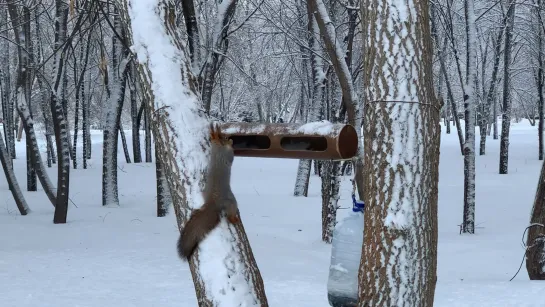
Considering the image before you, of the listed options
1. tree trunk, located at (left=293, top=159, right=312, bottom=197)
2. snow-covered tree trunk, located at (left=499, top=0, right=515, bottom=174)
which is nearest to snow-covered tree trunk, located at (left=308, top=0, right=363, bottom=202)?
tree trunk, located at (left=293, top=159, right=312, bottom=197)

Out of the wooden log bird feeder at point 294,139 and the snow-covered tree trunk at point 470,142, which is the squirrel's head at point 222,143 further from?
the snow-covered tree trunk at point 470,142

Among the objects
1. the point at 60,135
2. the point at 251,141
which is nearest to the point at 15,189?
the point at 60,135

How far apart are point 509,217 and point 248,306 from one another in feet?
37.1

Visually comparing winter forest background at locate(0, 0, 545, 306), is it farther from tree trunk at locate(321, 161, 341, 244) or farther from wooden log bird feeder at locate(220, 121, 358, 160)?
wooden log bird feeder at locate(220, 121, 358, 160)

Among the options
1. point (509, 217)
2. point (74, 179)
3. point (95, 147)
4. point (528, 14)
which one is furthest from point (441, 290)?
point (95, 147)

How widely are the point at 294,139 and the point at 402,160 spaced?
488 millimetres

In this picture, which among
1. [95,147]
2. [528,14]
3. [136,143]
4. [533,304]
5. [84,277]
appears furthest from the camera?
[95,147]

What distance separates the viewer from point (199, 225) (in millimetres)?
2348

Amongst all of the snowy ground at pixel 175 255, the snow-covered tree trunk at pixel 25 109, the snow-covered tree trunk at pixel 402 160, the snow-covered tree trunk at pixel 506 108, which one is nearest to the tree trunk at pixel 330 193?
the snowy ground at pixel 175 255

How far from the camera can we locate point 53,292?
6020 mm

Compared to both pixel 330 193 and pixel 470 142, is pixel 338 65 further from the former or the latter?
pixel 470 142

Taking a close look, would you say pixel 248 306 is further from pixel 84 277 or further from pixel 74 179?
pixel 74 179

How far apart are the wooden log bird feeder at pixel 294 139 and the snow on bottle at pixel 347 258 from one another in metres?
0.77

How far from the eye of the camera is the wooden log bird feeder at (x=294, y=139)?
8.25ft
